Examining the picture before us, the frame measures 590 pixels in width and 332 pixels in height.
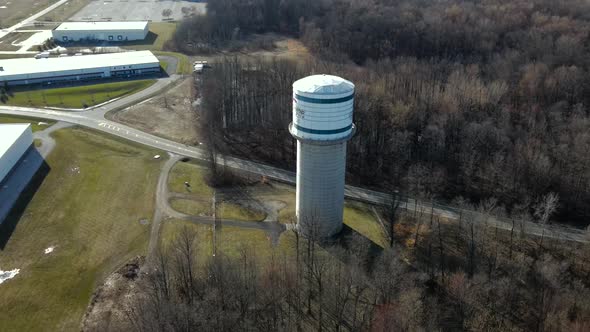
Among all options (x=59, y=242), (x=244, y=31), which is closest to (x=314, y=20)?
(x=244, y=31)

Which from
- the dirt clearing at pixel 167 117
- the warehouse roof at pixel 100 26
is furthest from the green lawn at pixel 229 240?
the warehouse roof at pixel 100 26

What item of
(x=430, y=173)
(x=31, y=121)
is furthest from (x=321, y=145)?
(x=31, y=121)

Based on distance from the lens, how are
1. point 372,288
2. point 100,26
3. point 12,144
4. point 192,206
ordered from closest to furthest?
1. point 372,288
2. point 192,206
3. point 12,144
4. point 100,26

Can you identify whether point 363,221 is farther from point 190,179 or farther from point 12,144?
point 12,144

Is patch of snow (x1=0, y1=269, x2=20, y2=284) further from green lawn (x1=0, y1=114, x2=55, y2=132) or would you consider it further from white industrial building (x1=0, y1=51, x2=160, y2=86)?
white industrial building (x1=0, y1=51, x2=160, y2=86)

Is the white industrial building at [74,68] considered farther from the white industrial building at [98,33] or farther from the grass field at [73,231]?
the grass field at [73,231]

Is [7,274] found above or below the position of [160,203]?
below

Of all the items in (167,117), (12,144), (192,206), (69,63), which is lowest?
(192,206)

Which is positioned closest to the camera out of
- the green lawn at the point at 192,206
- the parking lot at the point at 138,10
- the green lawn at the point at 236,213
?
the green lawn at the point at 236,213
